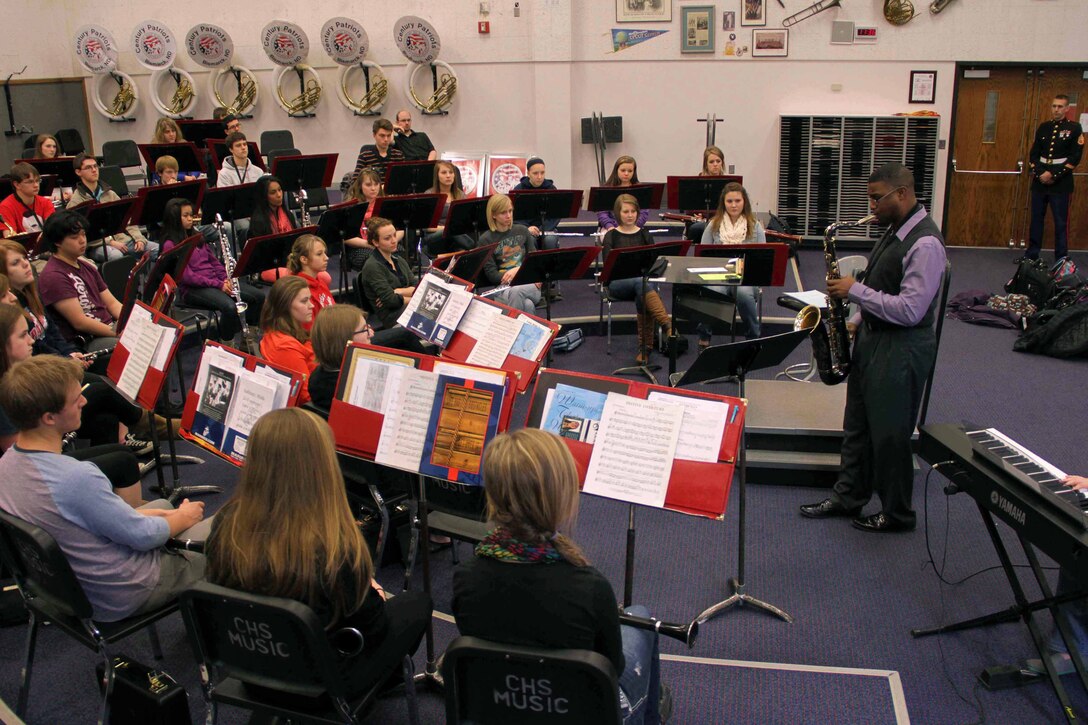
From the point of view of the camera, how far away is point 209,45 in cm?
1190

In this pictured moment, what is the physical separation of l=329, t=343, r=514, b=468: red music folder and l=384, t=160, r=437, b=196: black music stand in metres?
5.44

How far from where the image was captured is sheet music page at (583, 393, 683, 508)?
122 inches

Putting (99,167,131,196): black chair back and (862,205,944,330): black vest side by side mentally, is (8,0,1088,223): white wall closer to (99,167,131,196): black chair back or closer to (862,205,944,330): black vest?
(99,167,131,196): black chair back

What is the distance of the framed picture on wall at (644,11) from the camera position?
1122 cm

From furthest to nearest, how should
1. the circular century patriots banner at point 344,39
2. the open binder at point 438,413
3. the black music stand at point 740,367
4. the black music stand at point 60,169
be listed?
the circular century patriots banner at point 344,39
the black music stand at point 60,169
the black music stand at point 740,367
the open binder at point 438,413

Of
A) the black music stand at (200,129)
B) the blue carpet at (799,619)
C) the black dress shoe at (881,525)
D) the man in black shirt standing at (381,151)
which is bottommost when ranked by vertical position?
the blue carpet at (799,619)

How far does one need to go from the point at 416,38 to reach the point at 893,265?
8671 millimetres

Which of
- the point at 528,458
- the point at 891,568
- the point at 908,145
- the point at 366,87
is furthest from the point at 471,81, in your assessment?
the point at 528,458

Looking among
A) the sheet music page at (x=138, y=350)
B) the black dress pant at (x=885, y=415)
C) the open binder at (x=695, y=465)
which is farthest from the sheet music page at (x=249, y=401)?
the black dress pant at (x=885, y=415)

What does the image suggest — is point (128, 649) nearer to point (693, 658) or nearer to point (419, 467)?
point (419, 467)

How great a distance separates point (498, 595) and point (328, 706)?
72cm

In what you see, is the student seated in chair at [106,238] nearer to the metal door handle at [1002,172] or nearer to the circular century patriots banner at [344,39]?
the circular century patriots banner at [344,39]

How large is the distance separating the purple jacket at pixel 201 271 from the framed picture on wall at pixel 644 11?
639 cm

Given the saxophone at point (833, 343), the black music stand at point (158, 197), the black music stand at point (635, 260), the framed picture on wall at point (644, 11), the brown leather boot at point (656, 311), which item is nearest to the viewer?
the saxophone at point (833, 343)
